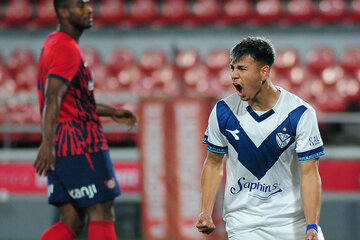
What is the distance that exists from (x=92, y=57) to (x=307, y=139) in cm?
818

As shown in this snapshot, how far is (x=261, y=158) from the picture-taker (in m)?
3.22

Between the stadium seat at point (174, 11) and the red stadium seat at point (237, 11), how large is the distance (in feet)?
2.30

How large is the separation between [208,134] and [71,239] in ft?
3.91

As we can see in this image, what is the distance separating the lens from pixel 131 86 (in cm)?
1002

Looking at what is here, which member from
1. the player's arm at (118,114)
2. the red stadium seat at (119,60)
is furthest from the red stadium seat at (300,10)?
the player's arm at (118,114)

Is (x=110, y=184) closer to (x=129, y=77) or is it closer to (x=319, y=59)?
(x=129, y=77)

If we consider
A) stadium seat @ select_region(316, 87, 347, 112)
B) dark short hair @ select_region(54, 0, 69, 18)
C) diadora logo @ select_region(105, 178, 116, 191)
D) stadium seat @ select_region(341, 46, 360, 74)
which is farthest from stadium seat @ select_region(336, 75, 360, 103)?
dark short hair @ select_region(54, 0, 69, 18)

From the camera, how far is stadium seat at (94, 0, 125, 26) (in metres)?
11.4

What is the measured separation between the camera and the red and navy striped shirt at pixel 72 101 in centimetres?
385

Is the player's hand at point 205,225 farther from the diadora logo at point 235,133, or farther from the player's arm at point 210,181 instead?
the diadora logo at point 235,133

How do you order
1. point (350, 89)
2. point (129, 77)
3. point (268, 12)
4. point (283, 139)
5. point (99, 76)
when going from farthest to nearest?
point (268, 12) < point (99, 76) < point (129, 77) < point (350, 89) < point (283, 139)

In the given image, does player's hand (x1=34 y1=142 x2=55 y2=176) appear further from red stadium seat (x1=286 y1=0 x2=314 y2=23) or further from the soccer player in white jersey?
red stadium seat (x1=286 y1=0 x2=314 y2=23)

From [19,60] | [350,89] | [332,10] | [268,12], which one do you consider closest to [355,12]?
[332,10]

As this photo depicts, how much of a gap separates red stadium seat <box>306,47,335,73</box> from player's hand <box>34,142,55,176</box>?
23.5ft
